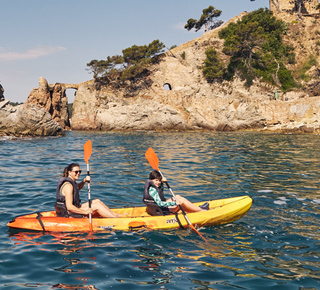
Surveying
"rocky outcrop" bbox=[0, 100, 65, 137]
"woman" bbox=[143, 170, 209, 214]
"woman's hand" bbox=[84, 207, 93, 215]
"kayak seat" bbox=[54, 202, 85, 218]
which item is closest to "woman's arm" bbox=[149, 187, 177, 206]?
"woman" bbox=[143, 170, 209, 214]

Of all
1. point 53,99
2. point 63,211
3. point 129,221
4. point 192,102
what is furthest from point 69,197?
point 53,99

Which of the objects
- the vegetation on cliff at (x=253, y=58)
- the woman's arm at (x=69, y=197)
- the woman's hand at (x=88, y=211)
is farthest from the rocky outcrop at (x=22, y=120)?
the vegetation on cliff at (x=253, y=58)

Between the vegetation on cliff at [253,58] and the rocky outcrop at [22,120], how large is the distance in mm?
25868

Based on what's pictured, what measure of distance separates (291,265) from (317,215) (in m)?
3.39

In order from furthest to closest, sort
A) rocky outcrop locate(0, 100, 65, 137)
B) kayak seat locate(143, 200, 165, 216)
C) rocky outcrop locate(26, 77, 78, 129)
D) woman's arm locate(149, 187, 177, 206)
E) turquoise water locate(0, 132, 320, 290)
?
rocky outcrop locate(26, 77, 78, 129)
rocky outcrop locate(0, 100, 65, 137)
kayak seat locate(143, 200, 165, 216)
woman's arm locate(149, 187, 177, 206)
turquoise water locate(0, 132, 320, 290)

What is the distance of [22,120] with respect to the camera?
2933cm

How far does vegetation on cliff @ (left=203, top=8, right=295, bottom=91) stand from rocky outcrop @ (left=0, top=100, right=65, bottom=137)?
25.9 meters

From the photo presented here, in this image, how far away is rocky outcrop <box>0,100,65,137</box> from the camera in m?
29.0

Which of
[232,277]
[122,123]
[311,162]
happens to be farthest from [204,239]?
[122,123]

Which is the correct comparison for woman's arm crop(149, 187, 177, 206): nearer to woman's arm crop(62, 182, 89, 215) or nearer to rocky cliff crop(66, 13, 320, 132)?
woman's arm crop(62, 182, 89, 215)

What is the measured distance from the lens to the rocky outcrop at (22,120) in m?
29.0

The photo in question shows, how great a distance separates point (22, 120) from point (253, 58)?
33954 mm

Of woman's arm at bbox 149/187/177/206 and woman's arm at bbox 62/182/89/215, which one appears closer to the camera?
woman's arm at bbox 62/182/89/215

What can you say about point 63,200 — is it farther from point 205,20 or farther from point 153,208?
point 205,20
